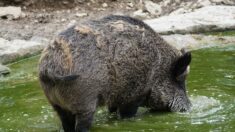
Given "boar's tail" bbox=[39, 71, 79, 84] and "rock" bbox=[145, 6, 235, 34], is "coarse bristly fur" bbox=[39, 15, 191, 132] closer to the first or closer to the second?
"boar's tail" bbox=[39, 71, 79, 84]

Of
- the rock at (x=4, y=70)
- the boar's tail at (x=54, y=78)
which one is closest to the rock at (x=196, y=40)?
the rock at (x=4, y=70)

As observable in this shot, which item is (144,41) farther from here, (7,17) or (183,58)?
(7,17)

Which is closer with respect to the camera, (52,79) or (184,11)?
(52,79)

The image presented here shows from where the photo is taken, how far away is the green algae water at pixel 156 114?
7586 mm

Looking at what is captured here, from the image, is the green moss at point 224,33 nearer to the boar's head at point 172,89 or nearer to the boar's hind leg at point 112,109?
the boar's head at point 172,89

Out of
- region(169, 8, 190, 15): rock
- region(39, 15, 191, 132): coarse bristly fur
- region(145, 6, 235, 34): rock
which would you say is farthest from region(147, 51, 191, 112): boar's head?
region(169, 8, 190, 15): rock

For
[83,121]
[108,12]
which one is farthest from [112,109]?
[108,12]

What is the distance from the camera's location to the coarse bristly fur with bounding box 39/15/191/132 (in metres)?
6.87

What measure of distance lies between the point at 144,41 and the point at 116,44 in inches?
19.8

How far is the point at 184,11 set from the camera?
54.2 ft

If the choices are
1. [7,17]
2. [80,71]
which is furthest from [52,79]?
[7,17]

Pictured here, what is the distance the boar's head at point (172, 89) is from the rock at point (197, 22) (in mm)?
5481

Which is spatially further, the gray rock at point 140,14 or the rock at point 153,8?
the rock at point 153,8

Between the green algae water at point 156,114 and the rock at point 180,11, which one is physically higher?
the rock at point 180,11
